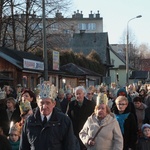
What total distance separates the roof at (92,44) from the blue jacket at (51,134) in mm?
65678

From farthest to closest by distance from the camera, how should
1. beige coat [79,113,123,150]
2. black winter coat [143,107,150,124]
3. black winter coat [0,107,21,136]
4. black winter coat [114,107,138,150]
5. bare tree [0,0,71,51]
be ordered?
bare tree [0,0,71,51]
black winter coat [143,107,150,124]
black winter coat [0,107,21,136]
black winter coat [114,107,138,150]
beige coat [79,113,123,150]

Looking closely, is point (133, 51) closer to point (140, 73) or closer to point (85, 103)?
point (140, 73)

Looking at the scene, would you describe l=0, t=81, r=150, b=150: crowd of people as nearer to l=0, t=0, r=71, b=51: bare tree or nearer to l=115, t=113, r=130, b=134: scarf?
l=115, t=113, r=130, b=134: scarf

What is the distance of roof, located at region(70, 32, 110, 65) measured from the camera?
72750mm

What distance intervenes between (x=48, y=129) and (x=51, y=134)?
2.5 inches

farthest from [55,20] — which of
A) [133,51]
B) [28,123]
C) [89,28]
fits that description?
[89,28]

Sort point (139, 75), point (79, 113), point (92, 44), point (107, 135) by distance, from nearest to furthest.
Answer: point (107, 135) → point (79, 113) → point (92, 44) → point (139, 75)

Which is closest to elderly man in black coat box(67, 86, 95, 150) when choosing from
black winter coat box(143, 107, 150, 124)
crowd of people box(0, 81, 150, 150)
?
crowd of people box(0, 81, 150, 150)

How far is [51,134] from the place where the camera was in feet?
16.4

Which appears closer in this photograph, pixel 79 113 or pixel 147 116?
pixel 79 113

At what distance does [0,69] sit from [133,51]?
7881cm

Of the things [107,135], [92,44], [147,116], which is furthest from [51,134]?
[92,44]

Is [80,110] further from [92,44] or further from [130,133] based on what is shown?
[92,44]

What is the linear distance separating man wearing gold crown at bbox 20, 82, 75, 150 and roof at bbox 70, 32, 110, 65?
215ft
